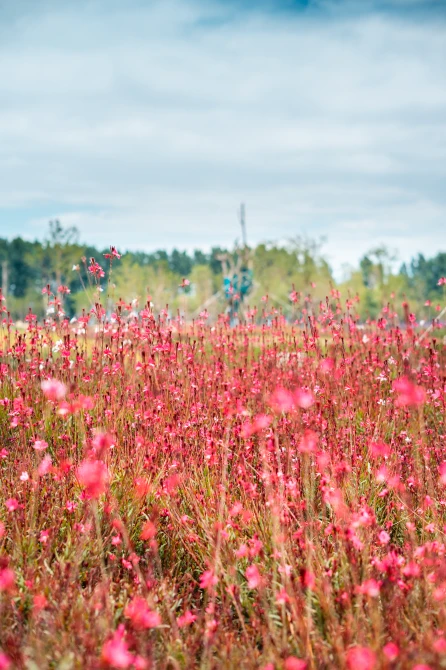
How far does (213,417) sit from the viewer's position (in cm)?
418

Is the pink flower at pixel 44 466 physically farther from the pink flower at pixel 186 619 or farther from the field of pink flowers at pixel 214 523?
the pink flower at pixel 186 619

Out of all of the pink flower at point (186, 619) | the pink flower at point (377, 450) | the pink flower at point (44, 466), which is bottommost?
the pink flower at point (186, 619)

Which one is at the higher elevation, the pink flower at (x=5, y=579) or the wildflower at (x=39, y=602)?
the pink flower at (x=5, y=579)

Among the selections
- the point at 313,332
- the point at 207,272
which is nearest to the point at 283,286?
the point at 207,272

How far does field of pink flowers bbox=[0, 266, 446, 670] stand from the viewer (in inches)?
86.7

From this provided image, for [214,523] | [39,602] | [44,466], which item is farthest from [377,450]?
[39,602]

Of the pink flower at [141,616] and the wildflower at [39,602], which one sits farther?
the wildflower at [39,602]

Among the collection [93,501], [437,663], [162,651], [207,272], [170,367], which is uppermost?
[207,272]

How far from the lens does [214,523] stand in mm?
2949

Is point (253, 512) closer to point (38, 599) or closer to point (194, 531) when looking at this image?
point (194, 531)

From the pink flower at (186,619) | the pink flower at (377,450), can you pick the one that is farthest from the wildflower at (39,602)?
the pink flower at (377,450)

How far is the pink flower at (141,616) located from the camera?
2021 millimetres

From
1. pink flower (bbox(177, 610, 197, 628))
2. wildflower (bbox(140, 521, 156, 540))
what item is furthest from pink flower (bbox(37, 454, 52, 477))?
pink flower (bbox(177, 610, 197, 628))

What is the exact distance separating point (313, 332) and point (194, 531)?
201 cm
